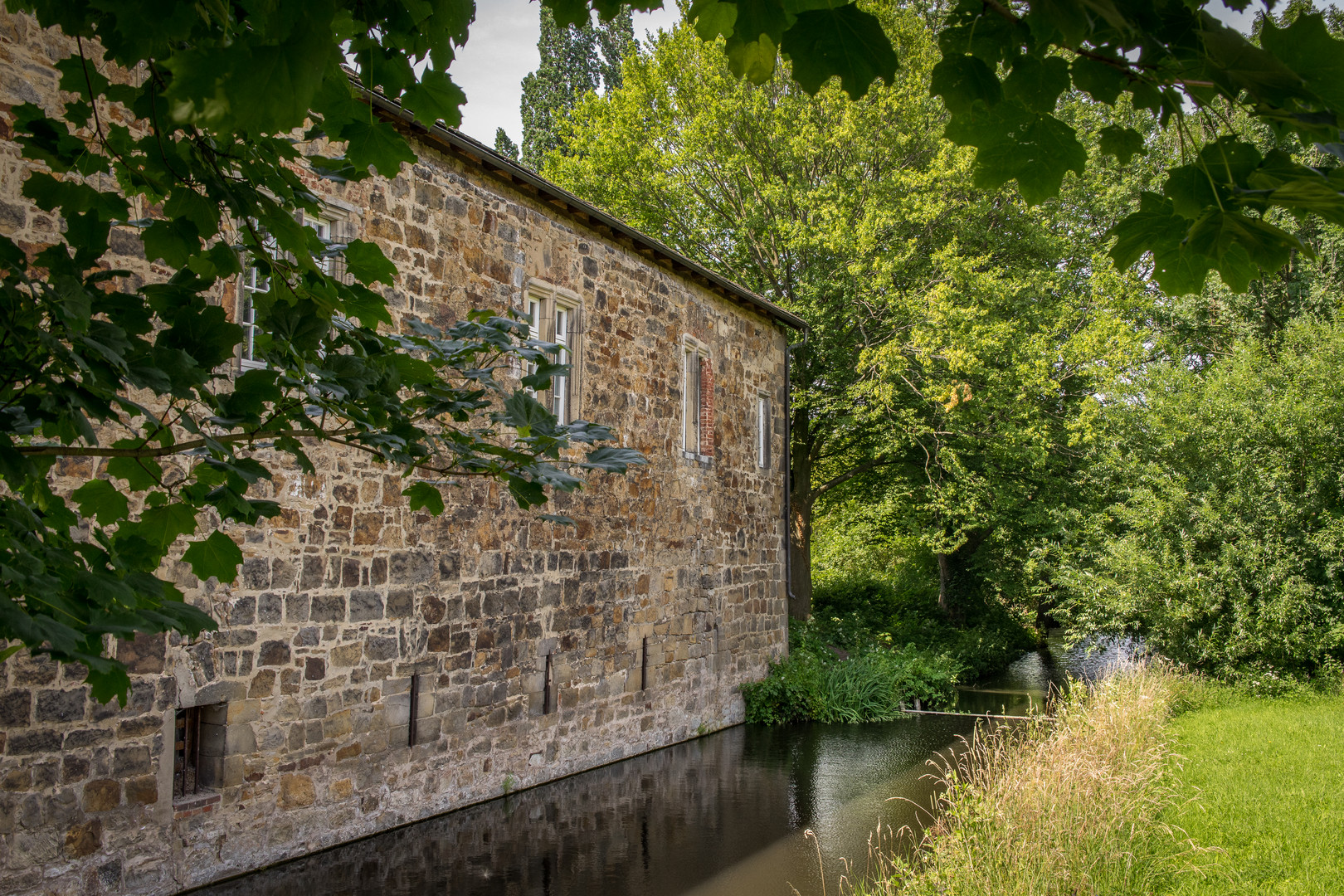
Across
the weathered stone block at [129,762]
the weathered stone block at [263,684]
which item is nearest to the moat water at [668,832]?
the weathered stone block at [129,762]

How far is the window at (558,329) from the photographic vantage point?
975cm

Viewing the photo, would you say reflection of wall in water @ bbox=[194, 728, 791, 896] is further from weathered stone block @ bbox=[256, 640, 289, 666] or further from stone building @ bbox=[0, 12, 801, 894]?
weathered stone block @ bbox=[256, 640, 289, 666]

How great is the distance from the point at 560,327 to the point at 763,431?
573cm

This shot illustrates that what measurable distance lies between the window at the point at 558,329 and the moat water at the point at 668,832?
4008mm

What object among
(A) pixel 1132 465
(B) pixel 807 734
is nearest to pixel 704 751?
(B) pixel 807 734

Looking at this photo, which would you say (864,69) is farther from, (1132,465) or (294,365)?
(1132,465)

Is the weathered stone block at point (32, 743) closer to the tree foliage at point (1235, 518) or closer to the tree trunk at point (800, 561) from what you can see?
the tree foliage at point (1235, 518)

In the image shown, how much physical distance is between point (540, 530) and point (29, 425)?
7338 millimetres

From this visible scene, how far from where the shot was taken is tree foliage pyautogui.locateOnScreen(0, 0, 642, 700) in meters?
1.49

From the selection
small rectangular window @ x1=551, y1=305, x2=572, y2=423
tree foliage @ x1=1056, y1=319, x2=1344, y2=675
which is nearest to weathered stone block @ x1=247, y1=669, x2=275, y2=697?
small rectangular window @ x1=551, y1=305, x2=572, y2=423

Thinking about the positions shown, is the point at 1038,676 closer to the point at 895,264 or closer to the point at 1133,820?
the point at 895,264

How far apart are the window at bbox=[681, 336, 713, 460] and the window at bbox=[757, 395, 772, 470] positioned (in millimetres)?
1949

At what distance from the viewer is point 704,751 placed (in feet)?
37.4

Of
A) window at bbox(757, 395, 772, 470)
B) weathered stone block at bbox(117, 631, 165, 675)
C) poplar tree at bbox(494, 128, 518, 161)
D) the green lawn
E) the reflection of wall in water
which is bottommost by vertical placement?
the reflection of wall in water
